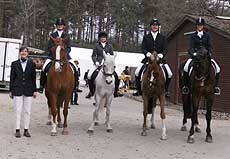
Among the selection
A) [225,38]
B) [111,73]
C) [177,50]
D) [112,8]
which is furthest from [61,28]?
[112,8]

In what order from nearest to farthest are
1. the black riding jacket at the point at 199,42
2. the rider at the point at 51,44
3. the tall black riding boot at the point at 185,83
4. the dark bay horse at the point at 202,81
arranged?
the dark bay horse at the point at 202,81 → the rider at the point at 51,44 → the black riding jacket at the point at 199,42 → the tall black riding boot at the point at 185,83

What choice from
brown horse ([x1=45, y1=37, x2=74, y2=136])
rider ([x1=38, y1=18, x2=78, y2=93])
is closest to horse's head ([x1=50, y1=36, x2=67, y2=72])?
brown horse ([x1=45, y1=37, x2=74, y2=136])

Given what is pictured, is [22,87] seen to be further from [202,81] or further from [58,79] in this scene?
[202,81]

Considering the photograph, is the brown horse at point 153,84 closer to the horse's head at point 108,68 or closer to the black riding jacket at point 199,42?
the horse's head at point 108,68

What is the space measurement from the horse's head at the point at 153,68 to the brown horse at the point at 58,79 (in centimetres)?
224

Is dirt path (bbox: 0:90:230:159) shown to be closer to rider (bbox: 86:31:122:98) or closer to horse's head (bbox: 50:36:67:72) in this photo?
rider (bbox: 86:31:122:98)

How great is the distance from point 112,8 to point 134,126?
2145 inches

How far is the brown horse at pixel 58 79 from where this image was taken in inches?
475

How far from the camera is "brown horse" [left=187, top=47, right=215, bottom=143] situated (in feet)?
39.5

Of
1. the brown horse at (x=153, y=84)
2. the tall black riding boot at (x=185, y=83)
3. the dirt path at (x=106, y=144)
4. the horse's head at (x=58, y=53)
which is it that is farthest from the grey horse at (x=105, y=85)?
the tall black riding boot at (x=185, y=83)

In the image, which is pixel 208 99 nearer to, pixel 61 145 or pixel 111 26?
pixel 61 145

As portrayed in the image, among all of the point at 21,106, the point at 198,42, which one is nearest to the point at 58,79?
the point at 21,106

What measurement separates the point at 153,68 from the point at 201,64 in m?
1.31

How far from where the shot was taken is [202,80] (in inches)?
482
